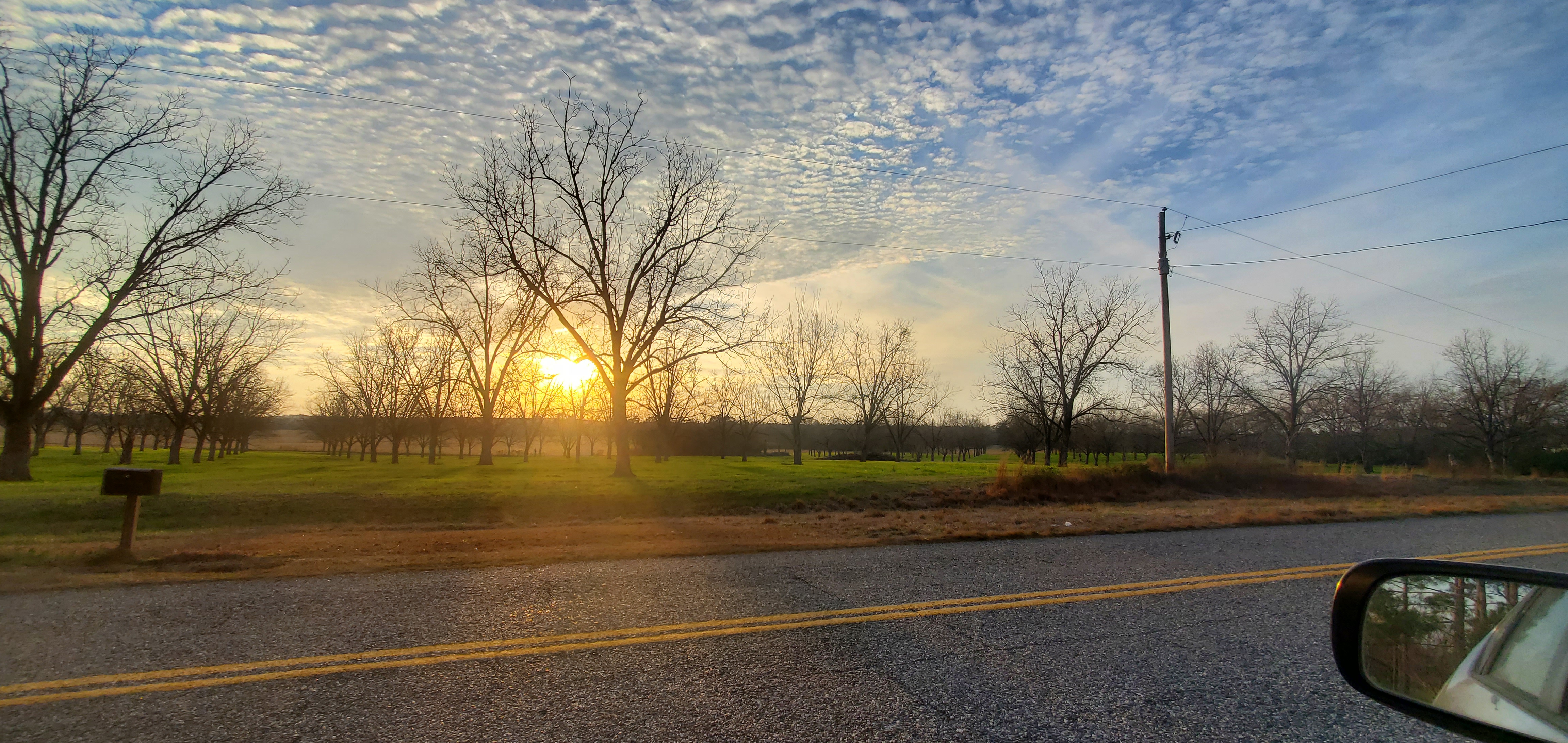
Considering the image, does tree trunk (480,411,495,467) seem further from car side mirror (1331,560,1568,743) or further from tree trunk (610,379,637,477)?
car side mirror (1331,560,1568,743)

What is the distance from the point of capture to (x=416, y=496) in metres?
17.7

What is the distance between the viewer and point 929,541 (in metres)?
10.4

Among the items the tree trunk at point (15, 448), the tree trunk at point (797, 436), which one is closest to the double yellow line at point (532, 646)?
the tree trunk at point (15, 448)

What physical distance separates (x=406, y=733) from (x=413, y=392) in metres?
52.2

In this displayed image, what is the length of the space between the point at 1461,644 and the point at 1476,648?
0.06 m

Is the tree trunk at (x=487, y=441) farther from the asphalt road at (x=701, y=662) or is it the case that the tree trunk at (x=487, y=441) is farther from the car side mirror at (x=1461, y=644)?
the car side mirror at (x=1461, y=644)

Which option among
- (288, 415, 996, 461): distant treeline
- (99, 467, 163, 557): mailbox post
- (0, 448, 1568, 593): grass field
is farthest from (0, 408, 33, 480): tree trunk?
(288, 415, 996, 461): distant treeline

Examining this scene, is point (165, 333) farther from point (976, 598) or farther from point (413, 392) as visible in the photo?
point (976, 598)

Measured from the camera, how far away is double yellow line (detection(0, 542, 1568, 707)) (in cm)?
401

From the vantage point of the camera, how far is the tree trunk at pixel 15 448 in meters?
21.2

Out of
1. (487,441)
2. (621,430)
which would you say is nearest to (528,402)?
(487,441)

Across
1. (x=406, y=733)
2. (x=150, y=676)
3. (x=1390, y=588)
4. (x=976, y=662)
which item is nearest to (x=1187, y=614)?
(x=976, y=662)

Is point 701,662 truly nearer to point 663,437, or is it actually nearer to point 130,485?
point 130,485

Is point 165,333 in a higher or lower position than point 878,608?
higher
